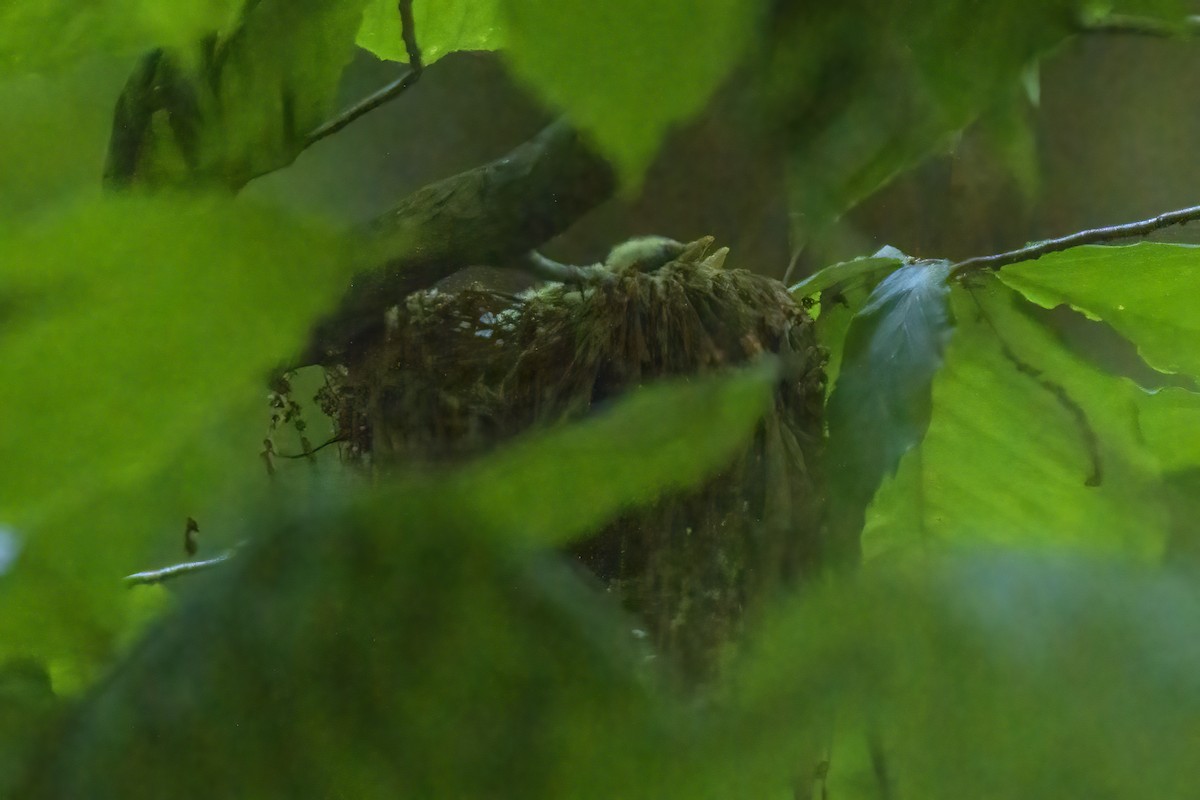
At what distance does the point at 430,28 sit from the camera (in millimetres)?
222

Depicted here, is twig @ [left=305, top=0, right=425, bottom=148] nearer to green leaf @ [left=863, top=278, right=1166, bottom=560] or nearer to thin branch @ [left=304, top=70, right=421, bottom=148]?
thin branch @ [left=304, top=70, right=421, bottom=148]

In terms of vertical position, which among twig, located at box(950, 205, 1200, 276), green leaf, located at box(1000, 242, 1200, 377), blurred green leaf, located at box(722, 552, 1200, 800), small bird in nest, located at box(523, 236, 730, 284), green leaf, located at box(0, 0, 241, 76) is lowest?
blurred green leaf, located at box(722, 552, 1200, 800)

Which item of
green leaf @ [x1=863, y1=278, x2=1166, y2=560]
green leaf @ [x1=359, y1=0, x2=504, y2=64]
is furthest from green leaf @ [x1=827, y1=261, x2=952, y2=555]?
green leaf @ [x1=359, y1=0, x2=504, y2=64]

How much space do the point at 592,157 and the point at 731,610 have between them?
0.11m

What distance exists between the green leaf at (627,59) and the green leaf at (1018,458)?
102 millimetres

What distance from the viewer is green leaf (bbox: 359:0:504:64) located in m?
0.21

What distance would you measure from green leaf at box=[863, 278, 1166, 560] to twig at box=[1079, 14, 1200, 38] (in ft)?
0.23

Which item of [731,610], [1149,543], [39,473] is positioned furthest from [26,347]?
[1149,543]

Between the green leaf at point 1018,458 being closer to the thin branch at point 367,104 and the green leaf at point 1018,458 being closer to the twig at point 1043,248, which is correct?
the twig at point 1043,248

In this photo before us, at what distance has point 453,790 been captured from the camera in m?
0.18

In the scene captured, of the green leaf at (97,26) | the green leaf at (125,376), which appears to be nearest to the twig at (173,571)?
the green leaf at (125,376)

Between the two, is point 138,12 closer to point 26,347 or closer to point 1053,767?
point 26,347

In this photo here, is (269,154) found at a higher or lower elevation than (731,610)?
higher

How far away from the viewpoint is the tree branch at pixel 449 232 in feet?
0.69
